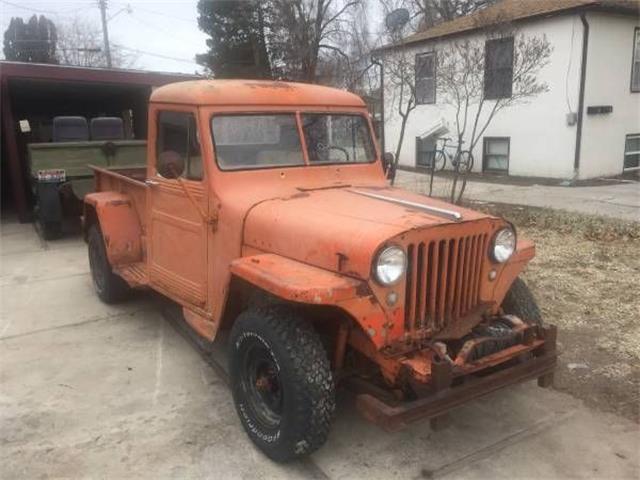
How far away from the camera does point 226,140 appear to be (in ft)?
13.1

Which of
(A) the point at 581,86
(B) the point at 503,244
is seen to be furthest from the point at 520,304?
(A) the point at 581,86

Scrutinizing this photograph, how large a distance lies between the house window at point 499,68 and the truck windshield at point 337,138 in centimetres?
903

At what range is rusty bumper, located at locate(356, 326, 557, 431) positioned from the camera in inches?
109

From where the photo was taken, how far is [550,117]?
13797 millimetres

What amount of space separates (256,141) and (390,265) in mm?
1566

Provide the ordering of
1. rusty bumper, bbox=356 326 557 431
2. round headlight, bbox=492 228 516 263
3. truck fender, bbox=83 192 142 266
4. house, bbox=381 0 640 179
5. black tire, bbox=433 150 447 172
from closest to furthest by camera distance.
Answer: rusty bumper, bbox=356 326 557 431 < round headlight, bbox=492 228 516 263 < truck fender, bbox=83 192 142 266 < house, bbox=381 0 640 179 < black tire, bbox=433 150 447 172

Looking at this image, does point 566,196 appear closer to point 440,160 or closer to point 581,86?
point 581,86

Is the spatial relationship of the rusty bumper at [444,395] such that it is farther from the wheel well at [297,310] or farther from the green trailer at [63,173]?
the green trailer at [63,173]

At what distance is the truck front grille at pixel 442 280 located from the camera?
3.06 meters

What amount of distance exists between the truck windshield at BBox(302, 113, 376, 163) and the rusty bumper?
74.9 inches

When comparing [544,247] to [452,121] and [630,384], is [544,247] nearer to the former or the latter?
→ [630,384]

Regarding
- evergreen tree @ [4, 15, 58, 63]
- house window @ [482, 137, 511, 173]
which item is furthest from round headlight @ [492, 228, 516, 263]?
evergreen tree @ [4, 15, 58, 63]

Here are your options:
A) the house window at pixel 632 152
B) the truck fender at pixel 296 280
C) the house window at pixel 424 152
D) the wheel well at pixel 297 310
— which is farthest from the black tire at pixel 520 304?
the house window at pixel 424 152

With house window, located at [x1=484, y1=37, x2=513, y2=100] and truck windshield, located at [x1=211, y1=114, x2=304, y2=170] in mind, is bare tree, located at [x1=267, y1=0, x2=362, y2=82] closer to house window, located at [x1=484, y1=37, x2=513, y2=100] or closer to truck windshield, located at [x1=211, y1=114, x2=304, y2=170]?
house window, located at [x1=484, y1=37, x2=513, y2=100]
